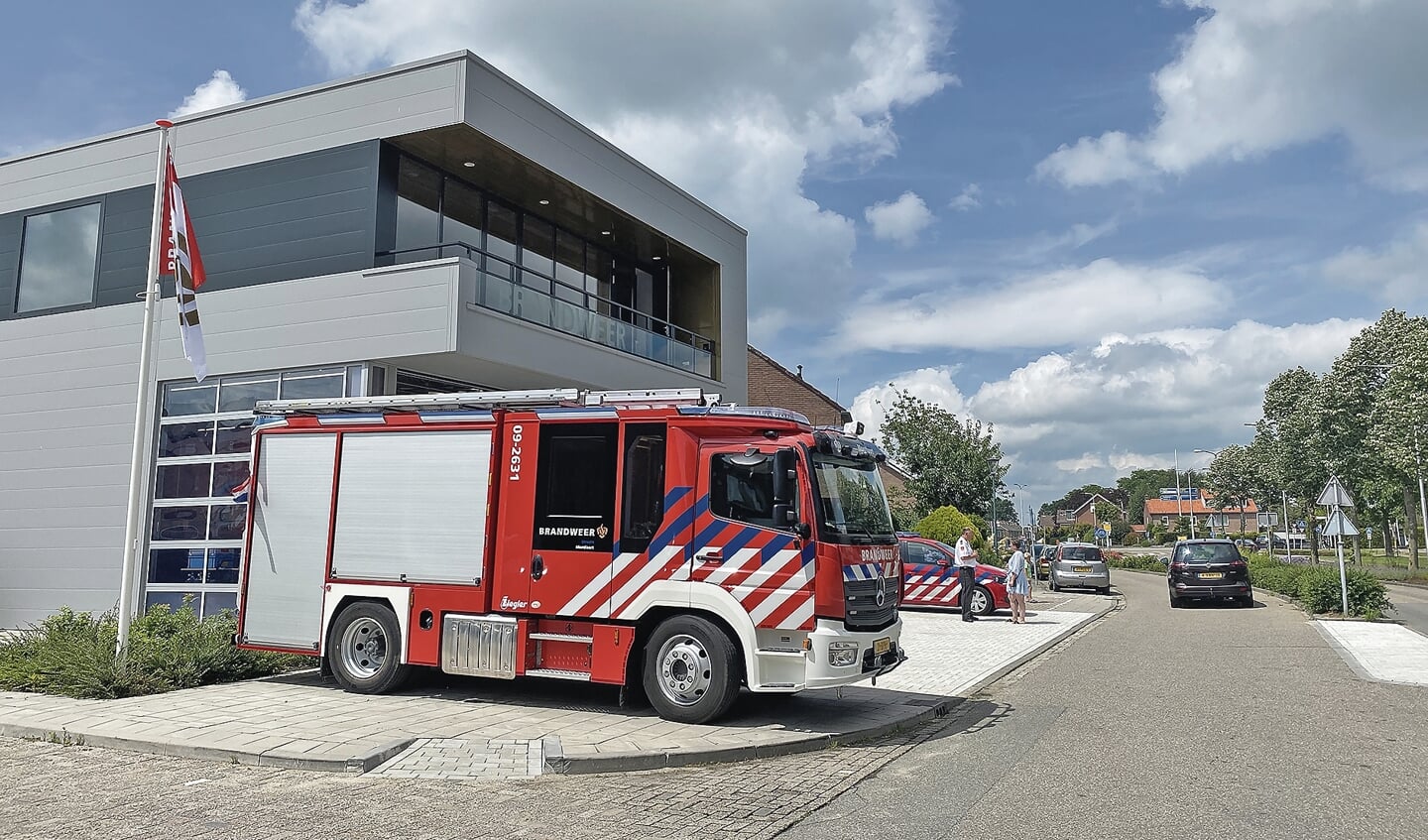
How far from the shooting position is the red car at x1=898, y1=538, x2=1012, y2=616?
2217 centimetres

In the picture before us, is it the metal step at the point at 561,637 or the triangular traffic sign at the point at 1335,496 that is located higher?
the triangular traffic sign at the point at 1335,496

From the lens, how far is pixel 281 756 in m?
7.44

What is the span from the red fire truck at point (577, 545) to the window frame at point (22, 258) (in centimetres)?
858

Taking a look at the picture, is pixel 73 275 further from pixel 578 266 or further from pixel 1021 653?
pixel 1021 653

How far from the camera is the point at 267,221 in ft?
51.9

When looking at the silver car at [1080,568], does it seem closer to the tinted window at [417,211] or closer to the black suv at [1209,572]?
the black suv at [1209,572]

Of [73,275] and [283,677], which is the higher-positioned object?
[73,275]

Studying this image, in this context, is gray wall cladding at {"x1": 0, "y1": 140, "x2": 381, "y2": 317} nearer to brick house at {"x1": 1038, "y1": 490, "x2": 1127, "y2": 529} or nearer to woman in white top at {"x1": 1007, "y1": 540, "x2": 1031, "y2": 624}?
woman in white top at {"x1": 1007, "y1": 540, "x2": 1031, "y2": 624}

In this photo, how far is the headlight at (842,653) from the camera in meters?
8.57

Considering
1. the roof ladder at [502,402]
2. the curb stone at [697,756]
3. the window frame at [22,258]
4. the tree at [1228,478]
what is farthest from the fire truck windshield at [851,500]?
Answer: the tree at [1228,478]

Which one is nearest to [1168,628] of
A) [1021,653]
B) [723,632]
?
[1021,653]

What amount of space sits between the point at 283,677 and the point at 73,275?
1020 cm

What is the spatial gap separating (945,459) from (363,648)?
3099cm

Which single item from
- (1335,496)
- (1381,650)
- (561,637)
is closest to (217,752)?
(561,637)
